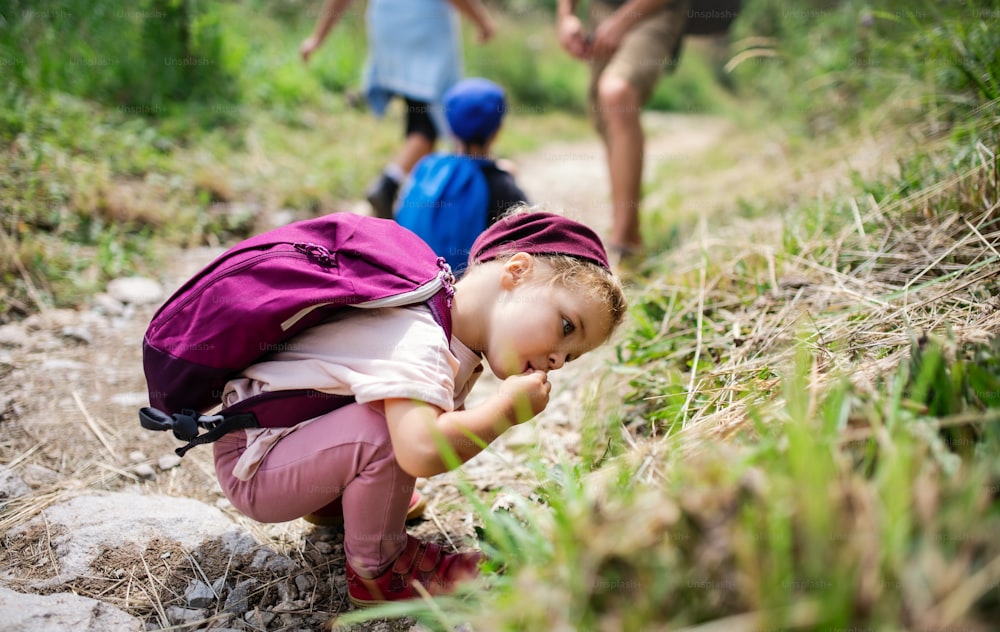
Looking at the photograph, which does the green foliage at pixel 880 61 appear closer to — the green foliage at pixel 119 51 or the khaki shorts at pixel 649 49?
the khaki shorts at pixel 649 49

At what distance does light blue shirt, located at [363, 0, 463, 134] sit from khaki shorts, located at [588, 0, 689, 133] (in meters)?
0.91

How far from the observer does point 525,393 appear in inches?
57.6

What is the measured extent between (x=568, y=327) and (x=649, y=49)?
7.86 ft

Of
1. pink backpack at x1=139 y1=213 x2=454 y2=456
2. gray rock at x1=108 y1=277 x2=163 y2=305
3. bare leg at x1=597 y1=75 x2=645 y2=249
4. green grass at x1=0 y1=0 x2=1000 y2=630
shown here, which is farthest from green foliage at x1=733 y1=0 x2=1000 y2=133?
gray rock at x1=108 y1=277 x2=163 y2=305

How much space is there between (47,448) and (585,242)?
1.69 m

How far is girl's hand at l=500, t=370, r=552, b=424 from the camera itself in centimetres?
144

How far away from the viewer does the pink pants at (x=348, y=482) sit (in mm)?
1474

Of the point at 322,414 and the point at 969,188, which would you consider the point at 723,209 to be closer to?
the point at 969,188

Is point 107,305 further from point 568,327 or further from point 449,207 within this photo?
point 568,327

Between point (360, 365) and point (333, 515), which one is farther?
point (333, 515)

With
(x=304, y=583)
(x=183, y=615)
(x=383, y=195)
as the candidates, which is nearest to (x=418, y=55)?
(x=383, y=195)

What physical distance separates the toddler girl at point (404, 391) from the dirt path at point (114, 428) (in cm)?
20

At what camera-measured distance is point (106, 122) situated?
12.8 feet

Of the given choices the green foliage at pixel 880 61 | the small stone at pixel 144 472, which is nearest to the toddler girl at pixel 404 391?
the small stone at pixel 144 472
